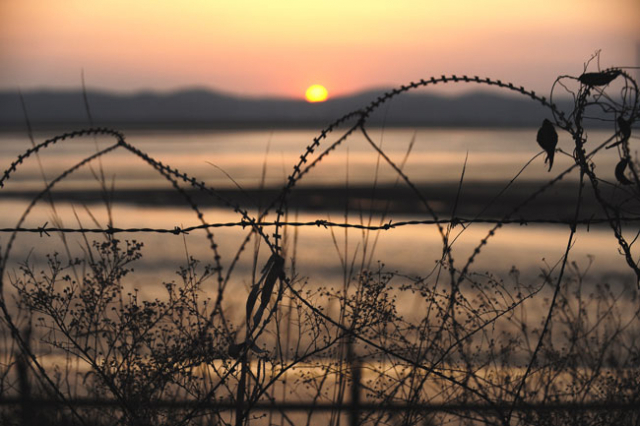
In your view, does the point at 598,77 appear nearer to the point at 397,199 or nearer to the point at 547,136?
the point at 547,136

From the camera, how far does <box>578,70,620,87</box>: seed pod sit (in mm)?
2490

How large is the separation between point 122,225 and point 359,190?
35.2 ft

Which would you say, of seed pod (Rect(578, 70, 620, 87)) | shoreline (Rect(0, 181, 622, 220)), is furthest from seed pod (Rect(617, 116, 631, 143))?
shoreline (Rect(0, 181, 622, 220))

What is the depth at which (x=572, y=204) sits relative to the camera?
1831cm

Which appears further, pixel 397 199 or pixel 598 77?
pixel 397 199

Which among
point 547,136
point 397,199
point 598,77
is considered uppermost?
point 598,77

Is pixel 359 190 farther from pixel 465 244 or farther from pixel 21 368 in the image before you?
pixel 21 368

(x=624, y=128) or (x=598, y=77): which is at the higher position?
(x=598, y=77)

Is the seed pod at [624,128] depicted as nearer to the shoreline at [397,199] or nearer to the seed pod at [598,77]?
the seed pod at [598,77]

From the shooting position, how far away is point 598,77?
8.20ft

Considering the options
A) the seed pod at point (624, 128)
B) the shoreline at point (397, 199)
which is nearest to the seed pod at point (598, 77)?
the seed pod at point (624, 128)

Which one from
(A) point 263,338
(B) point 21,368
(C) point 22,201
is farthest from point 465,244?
(C) point 22,201

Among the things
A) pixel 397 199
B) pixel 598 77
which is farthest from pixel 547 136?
pixel 397 199

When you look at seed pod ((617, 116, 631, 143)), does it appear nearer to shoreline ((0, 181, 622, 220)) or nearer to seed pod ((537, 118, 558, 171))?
seed pod ((537, 118, 558, 171))
